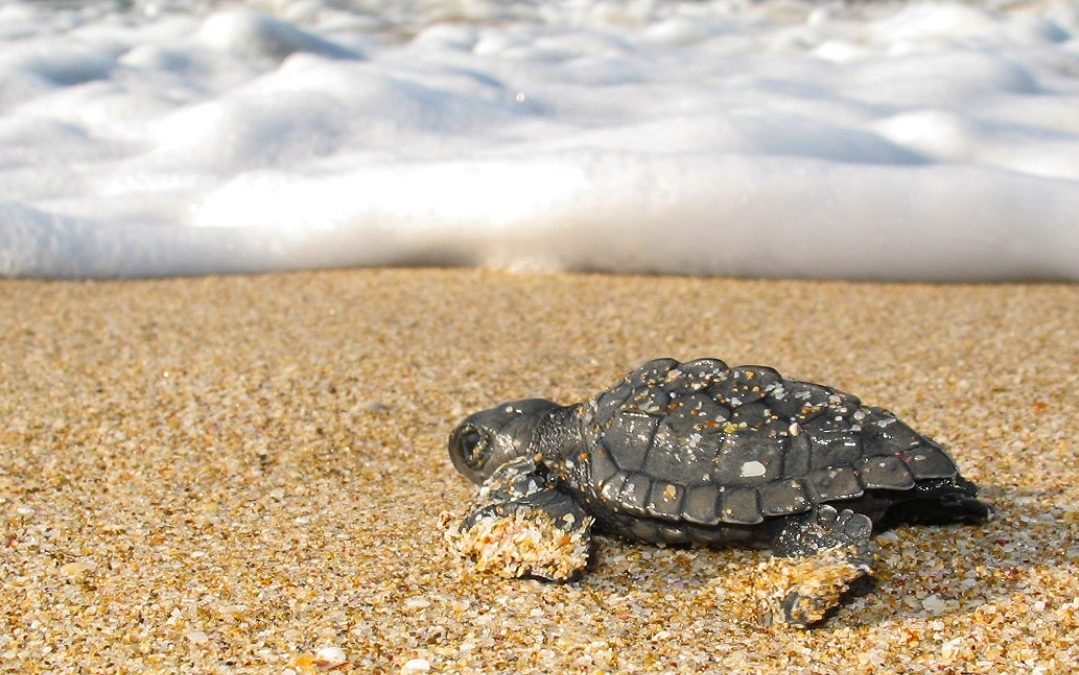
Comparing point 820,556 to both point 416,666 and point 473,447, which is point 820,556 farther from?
point 473,447

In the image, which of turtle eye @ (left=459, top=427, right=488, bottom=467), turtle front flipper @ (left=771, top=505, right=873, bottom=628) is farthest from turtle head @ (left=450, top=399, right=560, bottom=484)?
turtle front flipper @ (left=771, top=505, right=873, bottom=628)

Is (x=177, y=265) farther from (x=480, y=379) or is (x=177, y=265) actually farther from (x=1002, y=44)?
(x=1002, y=44)

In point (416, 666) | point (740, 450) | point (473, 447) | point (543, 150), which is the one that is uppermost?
point (543, 150)

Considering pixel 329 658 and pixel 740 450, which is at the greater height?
pixel 740 450

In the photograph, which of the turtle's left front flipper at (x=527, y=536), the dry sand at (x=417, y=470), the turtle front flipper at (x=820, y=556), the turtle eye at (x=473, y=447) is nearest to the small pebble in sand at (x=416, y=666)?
the dry sand at (x=417, y=470)

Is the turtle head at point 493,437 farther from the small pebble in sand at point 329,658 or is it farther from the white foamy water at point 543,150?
the white foamy water at point 543,150

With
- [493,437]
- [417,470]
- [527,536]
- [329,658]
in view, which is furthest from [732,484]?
[417,470]
